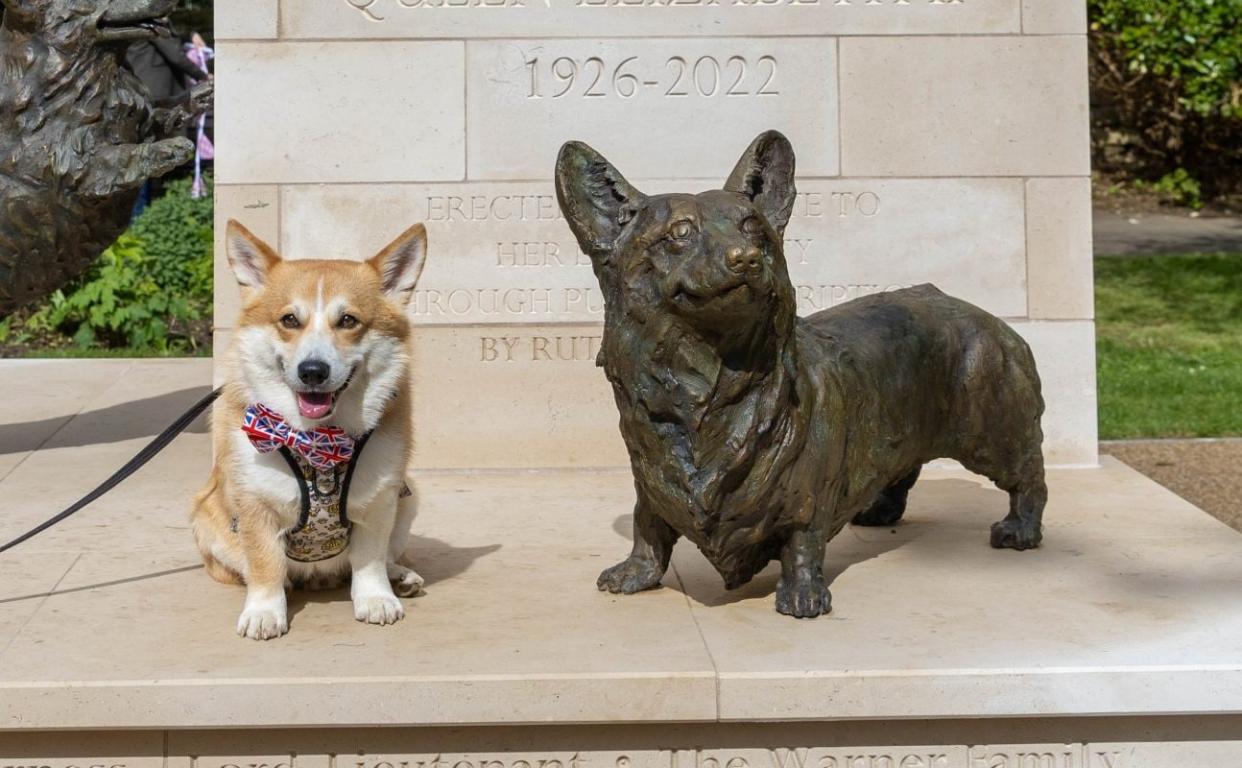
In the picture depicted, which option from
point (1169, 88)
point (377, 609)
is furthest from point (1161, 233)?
point (377, 609)

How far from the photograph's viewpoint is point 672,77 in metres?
7.44

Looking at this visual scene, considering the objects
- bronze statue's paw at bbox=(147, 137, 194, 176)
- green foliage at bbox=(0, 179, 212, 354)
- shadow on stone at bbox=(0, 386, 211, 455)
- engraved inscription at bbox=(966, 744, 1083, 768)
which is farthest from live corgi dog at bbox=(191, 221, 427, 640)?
green foliage at bbox=(0, 179, 212, 354)

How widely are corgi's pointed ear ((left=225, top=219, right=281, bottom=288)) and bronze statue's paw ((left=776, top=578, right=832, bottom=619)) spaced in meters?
1.78

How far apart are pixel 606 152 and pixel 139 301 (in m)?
6.45

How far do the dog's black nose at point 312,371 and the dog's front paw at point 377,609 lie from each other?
777 millimetres

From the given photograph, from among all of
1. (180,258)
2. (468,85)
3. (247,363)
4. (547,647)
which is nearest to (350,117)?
(468,85)

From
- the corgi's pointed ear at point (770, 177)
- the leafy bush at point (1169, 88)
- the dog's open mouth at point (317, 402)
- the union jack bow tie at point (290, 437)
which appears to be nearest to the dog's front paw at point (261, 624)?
the union jack bow tie at point (290, 437)

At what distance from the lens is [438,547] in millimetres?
5719

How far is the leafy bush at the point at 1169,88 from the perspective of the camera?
1716cm

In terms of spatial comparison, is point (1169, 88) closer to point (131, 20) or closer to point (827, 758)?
point (131, 20)

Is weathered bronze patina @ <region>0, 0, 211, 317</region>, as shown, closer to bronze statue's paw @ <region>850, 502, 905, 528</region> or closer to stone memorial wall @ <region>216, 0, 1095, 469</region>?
stone memorial wall @ <region>216, 0, 1095, 469</region>

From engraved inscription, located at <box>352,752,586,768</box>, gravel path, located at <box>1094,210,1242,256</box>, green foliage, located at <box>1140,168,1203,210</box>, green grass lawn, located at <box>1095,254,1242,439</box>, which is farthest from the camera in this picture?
green foliage, located at <box>1140,168,1203,210</box>

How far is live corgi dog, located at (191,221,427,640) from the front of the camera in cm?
425

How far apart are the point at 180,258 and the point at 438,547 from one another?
8126mm
